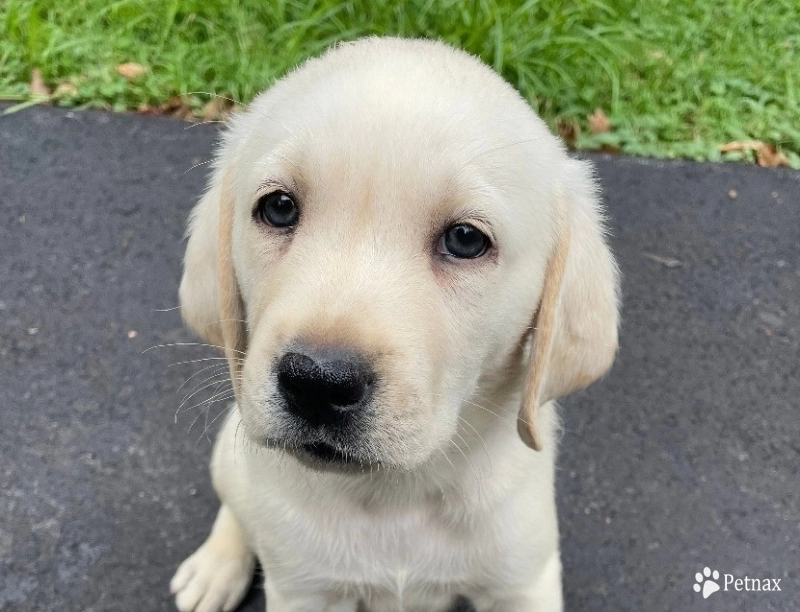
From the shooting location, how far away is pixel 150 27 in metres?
4.96

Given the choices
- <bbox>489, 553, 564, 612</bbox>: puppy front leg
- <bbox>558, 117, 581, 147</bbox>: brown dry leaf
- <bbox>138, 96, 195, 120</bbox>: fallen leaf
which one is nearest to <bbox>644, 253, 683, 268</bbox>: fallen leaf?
<bbox>558, 117, 581, 147</bbox>: brown dry leaf

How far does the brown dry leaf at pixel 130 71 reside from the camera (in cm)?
468

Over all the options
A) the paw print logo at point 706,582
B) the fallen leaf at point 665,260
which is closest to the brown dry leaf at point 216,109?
the fallen leaf at point 665,260

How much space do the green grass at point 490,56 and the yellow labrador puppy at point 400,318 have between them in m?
2.60

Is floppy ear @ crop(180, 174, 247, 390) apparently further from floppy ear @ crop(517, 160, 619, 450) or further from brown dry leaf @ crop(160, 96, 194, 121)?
brown dry leaf @ crop(160, 96, 194, 121)

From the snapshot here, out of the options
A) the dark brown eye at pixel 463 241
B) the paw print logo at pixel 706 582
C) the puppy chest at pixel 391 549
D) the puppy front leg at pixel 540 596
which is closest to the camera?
the dark brown eye at pixel 463 241

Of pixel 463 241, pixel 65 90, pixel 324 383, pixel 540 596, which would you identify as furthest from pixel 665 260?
pixel 65 90

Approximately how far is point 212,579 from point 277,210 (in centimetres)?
155

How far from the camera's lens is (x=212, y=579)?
111 inches

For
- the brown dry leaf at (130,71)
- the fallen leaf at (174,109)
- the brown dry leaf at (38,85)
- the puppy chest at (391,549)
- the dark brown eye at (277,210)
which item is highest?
the dark brown eye at (277,210)

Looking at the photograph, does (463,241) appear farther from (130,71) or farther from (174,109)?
(130,71)

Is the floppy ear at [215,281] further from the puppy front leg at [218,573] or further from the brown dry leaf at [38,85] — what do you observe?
the brown dry leaf at [38,85]

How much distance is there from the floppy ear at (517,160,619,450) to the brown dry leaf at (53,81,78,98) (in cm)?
348

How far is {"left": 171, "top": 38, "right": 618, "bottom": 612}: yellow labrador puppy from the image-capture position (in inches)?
66.1
